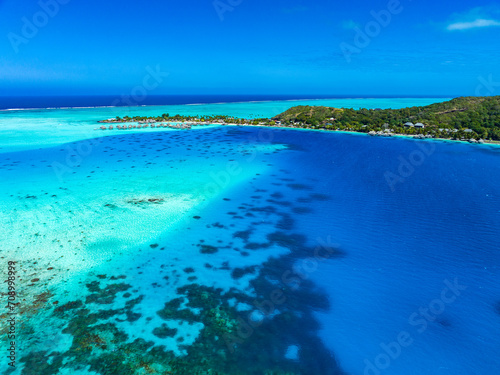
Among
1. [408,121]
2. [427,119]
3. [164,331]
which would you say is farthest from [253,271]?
[427,119]

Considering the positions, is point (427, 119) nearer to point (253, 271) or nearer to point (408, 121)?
point (408, 121)

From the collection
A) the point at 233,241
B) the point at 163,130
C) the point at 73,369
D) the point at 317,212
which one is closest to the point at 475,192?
the point at 317,212

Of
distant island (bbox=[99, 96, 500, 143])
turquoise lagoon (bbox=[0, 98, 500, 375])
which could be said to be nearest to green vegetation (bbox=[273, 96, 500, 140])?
distant island (bbox=[99, 96, 500, 143])

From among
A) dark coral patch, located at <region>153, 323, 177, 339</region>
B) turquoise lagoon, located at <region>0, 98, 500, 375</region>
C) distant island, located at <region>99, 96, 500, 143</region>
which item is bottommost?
dark coral patch, located at <region>153, 323, 177, 339</region>

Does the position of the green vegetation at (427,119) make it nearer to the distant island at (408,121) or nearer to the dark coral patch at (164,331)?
the distant island at (408,121)

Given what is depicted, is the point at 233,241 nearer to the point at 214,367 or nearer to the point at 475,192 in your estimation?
the point at 214,367

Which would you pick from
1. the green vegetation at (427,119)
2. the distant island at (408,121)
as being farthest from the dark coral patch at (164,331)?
the green vegetation at (427,119)

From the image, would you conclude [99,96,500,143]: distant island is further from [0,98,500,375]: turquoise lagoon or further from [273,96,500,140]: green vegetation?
[0,98,500,375]: turquoise lagoon
